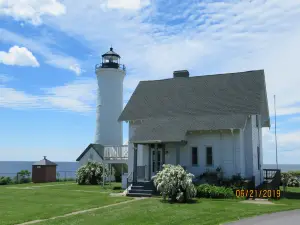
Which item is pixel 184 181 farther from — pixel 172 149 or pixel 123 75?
pixel 123 75

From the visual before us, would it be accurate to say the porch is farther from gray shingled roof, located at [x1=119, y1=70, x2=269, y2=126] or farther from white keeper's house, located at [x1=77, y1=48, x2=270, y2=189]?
gray shingled roof, located at [x1=119, y1=70, x2=269, y2=126]

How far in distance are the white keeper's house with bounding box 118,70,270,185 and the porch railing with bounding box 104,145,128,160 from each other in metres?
5.26

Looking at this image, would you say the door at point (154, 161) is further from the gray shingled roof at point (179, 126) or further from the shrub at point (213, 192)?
the shrub at point (213, 192)

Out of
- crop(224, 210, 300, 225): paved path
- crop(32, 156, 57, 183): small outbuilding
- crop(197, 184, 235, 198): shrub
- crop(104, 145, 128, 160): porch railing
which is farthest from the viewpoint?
crop(32, 156, 57, 183): small outbuilding

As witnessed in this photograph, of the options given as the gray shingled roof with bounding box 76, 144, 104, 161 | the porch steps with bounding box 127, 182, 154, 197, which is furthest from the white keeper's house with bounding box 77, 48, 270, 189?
the gray shingled roof with bounding box 76, 144, 104, 161

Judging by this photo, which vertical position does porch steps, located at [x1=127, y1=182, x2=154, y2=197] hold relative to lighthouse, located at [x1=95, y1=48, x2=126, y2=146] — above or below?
below

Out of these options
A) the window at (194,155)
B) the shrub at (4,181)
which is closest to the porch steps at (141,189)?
the window at (194,155)

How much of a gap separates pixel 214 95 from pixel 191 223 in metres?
14.5

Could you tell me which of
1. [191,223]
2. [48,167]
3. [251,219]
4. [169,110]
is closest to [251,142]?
[169,110]

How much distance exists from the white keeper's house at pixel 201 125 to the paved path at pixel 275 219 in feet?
27.8

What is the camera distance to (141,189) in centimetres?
2139

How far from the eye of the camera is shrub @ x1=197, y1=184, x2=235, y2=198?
18953 mm

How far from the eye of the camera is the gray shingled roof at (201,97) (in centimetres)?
2389

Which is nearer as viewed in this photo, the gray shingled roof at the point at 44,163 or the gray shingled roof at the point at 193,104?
the gray shingled roof at the point at 193,104
